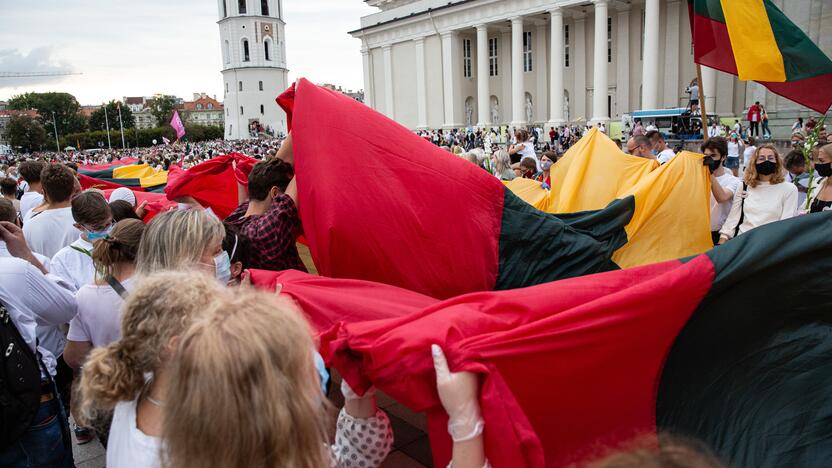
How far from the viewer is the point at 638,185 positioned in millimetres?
4559

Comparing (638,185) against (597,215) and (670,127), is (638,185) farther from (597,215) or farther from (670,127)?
(670,127)

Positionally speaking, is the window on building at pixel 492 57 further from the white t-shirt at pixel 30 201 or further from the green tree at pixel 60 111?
the green tree at pixel 60 111

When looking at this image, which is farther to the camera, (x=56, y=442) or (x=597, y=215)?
(x=597, y=215)

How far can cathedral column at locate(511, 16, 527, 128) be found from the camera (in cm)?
3947

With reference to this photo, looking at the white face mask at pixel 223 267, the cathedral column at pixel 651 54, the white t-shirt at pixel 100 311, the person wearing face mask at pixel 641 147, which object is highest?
the cathedral column at pixel 651 54

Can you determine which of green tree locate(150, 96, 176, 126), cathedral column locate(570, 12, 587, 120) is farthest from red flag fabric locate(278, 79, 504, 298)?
green tree locate(150, 96, 176, 126)

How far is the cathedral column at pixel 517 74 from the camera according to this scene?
39469mm

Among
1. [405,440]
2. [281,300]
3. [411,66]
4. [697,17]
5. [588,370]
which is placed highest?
[411,66]

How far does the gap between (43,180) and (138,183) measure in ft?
23.6

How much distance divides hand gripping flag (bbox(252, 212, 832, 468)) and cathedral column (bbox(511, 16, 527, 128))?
127ft

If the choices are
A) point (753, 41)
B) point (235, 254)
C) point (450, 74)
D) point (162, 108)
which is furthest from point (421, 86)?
point (162, 108)

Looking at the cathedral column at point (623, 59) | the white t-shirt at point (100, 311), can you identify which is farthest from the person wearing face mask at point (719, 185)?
the cathedral column at point (623, 59)

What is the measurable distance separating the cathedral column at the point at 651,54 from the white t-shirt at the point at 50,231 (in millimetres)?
32579

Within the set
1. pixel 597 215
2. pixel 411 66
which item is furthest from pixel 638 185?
pixel 411 66
